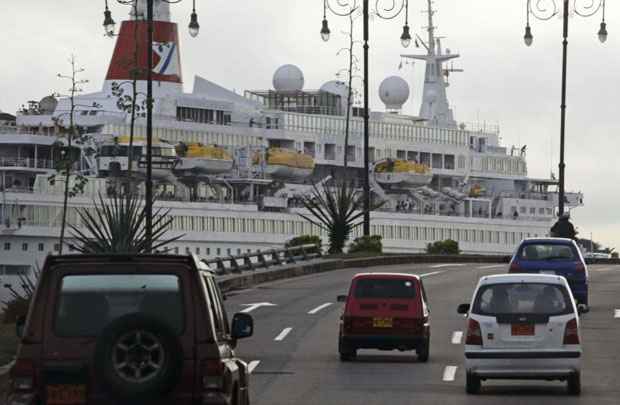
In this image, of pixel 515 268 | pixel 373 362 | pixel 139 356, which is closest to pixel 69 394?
pixel 139 356

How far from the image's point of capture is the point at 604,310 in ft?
135

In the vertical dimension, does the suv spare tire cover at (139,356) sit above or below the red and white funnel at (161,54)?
below

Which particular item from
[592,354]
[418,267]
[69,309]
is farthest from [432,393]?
[418,267]

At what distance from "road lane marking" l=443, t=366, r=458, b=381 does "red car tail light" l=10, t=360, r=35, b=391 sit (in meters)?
12.6

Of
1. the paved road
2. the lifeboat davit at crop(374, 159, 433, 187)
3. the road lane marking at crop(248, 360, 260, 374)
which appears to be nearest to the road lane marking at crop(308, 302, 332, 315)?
the paved road

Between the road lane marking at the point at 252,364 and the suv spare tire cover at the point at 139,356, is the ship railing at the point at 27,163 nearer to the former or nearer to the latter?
the road lane marking at the point at 252,364

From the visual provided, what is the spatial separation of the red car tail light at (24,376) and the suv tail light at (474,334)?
10014 millimetres

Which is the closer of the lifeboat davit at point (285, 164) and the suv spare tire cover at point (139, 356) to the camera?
the suv spare tire cover at point (139, 356)

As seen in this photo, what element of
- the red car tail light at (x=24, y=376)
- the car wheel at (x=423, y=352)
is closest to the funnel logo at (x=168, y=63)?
the car wheel at (x=423, y=352)

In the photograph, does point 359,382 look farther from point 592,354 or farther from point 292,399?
point 592,354

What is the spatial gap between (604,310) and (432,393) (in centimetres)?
1842

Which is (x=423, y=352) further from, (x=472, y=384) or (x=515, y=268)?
(x=515, y=268)

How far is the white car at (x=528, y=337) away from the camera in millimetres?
22828

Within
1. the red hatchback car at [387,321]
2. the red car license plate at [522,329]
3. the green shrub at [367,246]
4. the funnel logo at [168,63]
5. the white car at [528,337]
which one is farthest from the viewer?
the funnel logo at [168,63]
